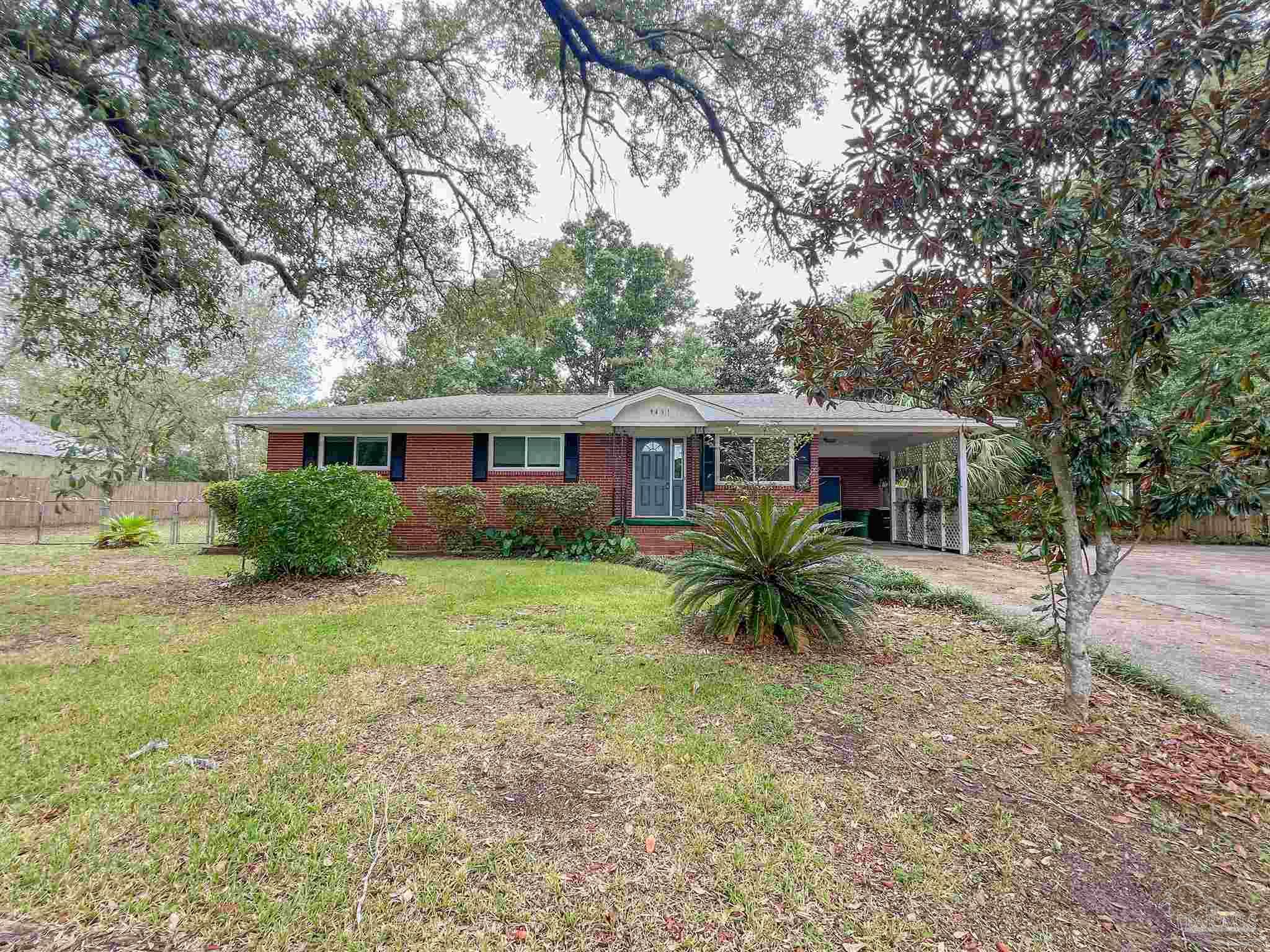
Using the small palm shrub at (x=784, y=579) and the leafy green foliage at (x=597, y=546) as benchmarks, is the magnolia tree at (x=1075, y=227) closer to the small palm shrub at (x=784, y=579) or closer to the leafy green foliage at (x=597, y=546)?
the small palm shrub at (x=784, y=579)

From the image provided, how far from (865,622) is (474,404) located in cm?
1044

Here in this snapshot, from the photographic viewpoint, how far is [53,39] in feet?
12.7

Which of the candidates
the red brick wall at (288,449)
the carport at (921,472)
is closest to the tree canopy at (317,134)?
the red brick wall at (288,449)

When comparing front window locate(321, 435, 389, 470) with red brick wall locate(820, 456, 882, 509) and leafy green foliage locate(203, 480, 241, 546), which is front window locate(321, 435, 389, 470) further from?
red brick wall locate(820, 456, 882, 509)

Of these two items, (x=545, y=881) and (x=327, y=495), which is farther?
(x=327, y=495)

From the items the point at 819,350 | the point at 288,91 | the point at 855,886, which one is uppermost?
the point at 288,91

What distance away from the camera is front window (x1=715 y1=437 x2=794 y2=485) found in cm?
1138

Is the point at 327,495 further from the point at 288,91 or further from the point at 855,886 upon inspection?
the point at 855,886

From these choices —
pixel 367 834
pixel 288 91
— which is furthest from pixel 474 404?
pixel 367 834

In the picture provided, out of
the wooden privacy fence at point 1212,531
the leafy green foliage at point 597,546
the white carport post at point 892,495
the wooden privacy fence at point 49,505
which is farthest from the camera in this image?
the wooden privacy fence at point 49,505

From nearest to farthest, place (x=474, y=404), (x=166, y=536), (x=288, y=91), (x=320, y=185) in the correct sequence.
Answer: (x=288, y=91), (x=320, y=185), (x=474, y=404), (x=166, y=536)

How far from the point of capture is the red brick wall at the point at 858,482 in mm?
14789

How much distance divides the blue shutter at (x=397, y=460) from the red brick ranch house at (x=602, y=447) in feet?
0.06

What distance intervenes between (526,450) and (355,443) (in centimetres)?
387
